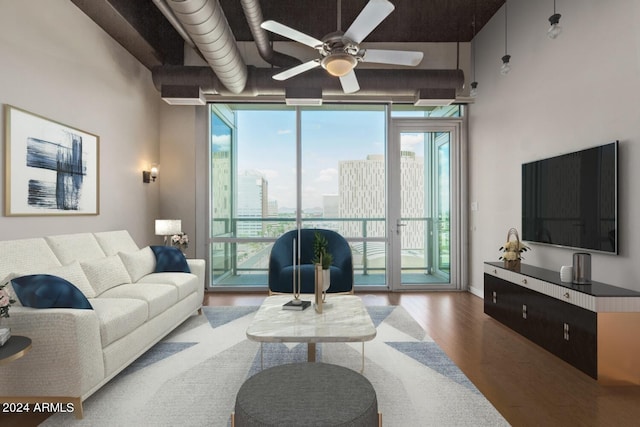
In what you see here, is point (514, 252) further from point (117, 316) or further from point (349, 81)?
point (117, 316)

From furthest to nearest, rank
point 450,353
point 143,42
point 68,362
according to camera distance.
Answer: point 143,42 → point 450,353 → point 68,362

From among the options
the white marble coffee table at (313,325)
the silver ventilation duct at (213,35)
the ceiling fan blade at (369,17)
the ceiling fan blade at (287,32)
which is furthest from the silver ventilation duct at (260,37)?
the white marble coffee table at (313,325)

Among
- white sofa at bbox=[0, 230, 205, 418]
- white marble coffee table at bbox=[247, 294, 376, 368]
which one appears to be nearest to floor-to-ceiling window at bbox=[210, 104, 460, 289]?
white sofa at bbox=[0, 230, 205, 418]

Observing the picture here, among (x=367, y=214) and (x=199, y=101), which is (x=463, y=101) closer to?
(x=367, y=214)

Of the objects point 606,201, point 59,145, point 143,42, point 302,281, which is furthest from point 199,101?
point 606,201

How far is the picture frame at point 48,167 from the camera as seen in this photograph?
9.31 feet

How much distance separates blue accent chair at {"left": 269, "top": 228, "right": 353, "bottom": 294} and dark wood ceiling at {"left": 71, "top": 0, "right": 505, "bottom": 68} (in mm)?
2631

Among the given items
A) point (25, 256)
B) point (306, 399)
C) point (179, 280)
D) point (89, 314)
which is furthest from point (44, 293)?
point (306, 399)

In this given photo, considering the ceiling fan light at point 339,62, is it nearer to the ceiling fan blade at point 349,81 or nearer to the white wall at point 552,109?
the ceiling fan blade at point 349,81

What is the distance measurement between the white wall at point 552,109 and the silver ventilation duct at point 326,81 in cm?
71

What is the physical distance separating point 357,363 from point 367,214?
303cm

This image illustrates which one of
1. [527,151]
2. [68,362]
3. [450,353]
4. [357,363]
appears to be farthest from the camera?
[527,151]

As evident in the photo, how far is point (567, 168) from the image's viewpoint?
3.20m

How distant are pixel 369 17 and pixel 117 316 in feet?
8.41
